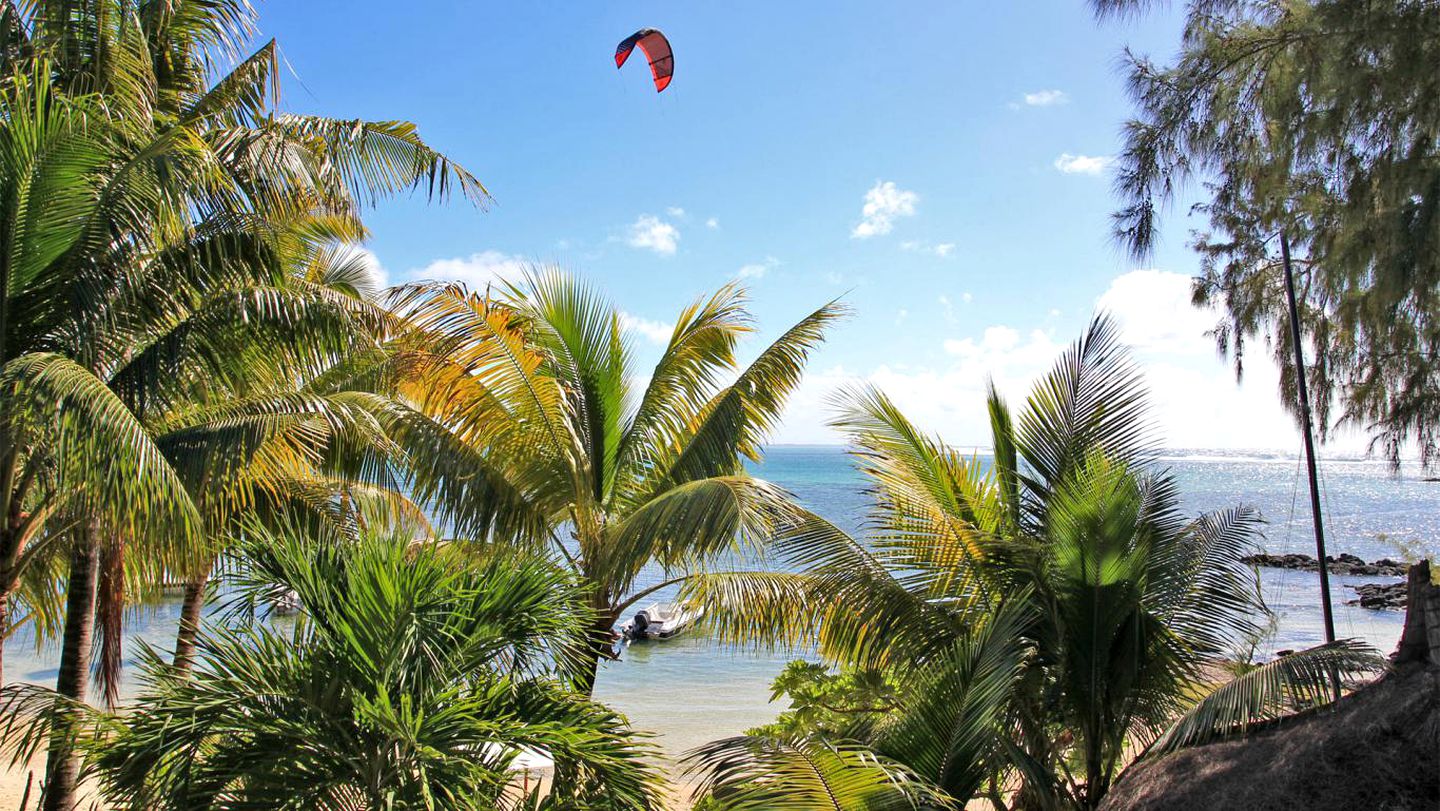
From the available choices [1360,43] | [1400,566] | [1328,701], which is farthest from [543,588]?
[1400,566]

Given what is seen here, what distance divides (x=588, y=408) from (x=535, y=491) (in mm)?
913

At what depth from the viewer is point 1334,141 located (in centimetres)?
620

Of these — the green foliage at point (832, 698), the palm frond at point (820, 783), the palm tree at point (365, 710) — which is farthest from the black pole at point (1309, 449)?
the palm tree at point (365, 710)

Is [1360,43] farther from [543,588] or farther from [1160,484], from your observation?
[543,588]

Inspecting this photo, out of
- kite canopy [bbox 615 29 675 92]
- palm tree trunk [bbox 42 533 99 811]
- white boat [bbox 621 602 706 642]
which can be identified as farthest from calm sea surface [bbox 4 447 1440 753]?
kite canopy [bbox 615 29 675 92]

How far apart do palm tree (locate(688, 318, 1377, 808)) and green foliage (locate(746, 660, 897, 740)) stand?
166 mm

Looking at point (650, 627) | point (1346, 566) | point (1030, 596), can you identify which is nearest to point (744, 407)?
point (1030, 596)

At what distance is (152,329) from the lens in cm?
687

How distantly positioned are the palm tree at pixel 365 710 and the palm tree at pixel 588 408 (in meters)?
2.78

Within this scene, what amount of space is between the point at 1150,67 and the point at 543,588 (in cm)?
590

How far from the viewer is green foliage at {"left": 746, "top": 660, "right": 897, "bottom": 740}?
23.6 feet

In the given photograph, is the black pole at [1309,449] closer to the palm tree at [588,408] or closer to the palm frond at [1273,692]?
the palm frond at [1273,692]

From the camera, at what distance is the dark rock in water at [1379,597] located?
27641 mm

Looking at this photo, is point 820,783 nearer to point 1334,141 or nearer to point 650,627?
point 1334,141
